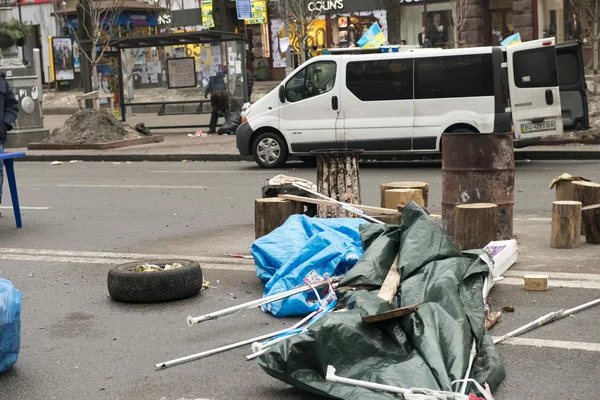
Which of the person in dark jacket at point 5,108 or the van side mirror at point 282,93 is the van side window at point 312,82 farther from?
the person in dark jacket at point 5,108

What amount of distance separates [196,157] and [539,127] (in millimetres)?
7106

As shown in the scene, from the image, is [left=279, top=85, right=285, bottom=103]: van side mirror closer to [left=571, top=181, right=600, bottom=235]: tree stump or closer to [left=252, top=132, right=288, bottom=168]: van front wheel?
[left=252, top=132, right=288, bottom=168]: van front wheel

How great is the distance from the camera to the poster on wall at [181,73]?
25.2 metres

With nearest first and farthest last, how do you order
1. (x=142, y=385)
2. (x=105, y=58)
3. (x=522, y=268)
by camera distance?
(x=142, y=385) < (x=522, y=268) < (x=105, y=58)

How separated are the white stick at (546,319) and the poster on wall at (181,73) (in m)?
20.2

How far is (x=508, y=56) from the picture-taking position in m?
14.7

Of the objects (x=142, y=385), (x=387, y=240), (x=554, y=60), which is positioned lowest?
(x=142, y=385)

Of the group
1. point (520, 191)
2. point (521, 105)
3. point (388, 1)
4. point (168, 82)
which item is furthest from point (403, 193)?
point (388, 1)

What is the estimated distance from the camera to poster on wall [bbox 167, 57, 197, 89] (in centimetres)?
2517

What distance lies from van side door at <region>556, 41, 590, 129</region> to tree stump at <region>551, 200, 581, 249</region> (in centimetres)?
868

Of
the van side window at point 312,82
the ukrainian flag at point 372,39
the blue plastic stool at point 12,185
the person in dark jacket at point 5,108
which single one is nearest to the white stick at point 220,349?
the blue plastic stool at point 12,185

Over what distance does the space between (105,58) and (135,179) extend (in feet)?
42.5

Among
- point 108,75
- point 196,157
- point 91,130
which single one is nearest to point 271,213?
point 196,157

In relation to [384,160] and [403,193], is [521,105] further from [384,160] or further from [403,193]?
[403,193]
